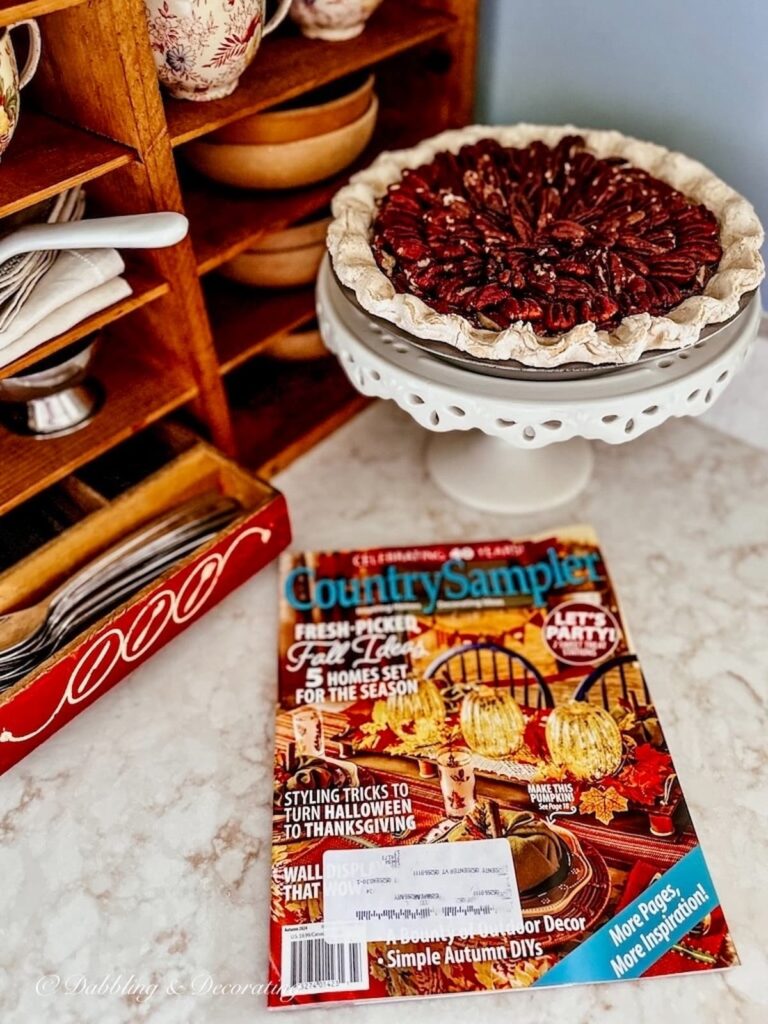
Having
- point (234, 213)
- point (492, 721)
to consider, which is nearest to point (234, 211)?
point (234, 213)

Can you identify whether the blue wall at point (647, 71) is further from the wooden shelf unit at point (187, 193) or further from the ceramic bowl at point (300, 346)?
the ceramic bowl at point (300, 346)

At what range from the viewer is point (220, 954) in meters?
0.68

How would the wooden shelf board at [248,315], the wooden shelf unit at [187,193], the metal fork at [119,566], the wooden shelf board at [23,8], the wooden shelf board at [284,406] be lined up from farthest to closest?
Result: the wooden shelf board at [284,406], the wooden shelf board at [248,315], the metal fork at [119,566], the wooden shelf unit at [187,193], the wooden shelf board at [23,8]

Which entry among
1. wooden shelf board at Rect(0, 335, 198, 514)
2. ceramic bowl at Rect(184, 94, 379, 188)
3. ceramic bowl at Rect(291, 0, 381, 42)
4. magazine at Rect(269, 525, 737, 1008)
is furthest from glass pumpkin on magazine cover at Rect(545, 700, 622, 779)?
ceramic bowl at Rect(291, 0, 381, 42)

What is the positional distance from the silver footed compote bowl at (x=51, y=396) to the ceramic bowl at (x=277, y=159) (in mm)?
223

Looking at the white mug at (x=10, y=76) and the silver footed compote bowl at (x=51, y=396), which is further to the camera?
the silver footed compote bowl at (x=51, y=396)

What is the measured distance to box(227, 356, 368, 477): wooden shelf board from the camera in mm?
1072

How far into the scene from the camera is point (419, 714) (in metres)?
0.82

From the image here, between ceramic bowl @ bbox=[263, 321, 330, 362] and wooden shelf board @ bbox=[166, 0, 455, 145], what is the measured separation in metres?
0.29

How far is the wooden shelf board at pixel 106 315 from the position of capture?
760mm

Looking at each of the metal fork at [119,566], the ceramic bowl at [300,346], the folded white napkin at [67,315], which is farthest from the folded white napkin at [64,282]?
the ceramic bowl at [300,346]

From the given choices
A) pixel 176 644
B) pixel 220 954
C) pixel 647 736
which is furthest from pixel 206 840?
pixel 647 736

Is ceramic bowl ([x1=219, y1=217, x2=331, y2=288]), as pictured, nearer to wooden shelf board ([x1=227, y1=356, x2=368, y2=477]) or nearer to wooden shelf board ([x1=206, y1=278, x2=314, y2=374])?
wooden shelf board ([x1=206, y1=278, x2=314, y2=374])

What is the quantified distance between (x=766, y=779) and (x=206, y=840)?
1.58 ft
